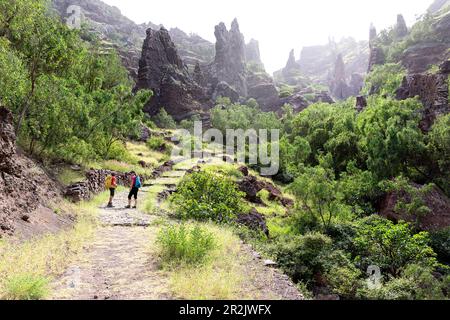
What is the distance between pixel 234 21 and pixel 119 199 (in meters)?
156

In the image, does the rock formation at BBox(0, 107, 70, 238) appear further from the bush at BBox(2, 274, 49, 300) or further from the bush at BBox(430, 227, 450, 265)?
the bush at BBox(430, 227, 450, 265)

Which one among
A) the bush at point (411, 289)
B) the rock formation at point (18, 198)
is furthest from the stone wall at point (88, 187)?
the bush at point (411, 289)

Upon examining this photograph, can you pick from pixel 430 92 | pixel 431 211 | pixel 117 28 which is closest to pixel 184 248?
pixel 431 211

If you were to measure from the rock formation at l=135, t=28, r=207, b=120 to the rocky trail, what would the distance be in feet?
241

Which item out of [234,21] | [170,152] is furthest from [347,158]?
[234,21]

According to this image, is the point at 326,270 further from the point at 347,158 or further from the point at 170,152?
the point at 170,152

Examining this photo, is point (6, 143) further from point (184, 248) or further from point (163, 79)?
point (163, 79)

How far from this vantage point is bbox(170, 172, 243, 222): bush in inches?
636

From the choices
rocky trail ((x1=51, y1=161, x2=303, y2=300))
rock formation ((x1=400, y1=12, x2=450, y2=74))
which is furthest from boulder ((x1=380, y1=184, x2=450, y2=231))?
rock formation ((x1=400, y1=12, x2=450, y2=74))

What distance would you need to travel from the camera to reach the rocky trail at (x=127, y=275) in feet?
22.4

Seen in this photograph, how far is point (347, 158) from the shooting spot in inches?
1529

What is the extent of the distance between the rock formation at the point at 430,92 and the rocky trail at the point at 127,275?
31.4 meters

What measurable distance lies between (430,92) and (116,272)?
1594 inches

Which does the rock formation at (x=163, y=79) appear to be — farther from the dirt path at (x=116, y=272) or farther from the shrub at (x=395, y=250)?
the dirt path at (x=116, y=272)
